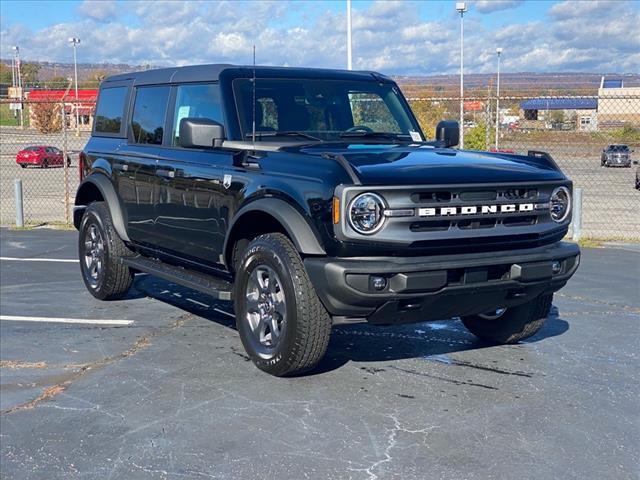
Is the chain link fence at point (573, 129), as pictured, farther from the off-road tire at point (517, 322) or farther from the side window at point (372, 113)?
the off-road tire at point (517, 322)

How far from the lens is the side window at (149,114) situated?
6.98m

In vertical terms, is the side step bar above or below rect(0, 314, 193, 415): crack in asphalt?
above

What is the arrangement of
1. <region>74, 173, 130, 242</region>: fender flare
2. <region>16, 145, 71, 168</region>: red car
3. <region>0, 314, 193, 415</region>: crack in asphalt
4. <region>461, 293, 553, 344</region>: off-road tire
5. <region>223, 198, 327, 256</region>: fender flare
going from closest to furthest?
<region>223, 198, 327, 256</region>: fender flare, <region>0, 314, 193, 415</region>: crack in asphalt, <region>461, 293, 553, 344</region>: off-road tire, <region>74, 173, 130, 242</region>: fender flare, <region>16, 145, 71, 168</region>: red car

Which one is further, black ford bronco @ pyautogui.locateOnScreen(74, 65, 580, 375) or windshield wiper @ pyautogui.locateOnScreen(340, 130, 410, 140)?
windshield wiper @ pyautogui.locateOnScreen(340, 130, 410, 140)

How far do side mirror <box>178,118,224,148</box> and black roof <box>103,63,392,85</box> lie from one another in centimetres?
65

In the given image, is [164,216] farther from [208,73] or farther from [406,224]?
[406,224]

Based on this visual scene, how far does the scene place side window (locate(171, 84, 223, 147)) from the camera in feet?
20.4

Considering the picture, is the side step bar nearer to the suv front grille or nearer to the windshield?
the windshield

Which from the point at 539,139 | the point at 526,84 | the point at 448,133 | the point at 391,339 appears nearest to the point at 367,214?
the point at 391,339

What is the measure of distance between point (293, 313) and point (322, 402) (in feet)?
1.82

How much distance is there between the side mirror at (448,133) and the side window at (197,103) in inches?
72.4

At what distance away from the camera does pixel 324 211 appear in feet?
15.8

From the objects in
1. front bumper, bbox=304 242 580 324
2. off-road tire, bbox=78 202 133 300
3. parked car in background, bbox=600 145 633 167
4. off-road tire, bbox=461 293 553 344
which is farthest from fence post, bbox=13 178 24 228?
parked car in background, bbox=600 145 633 167

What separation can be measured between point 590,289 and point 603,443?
4.41 metres
